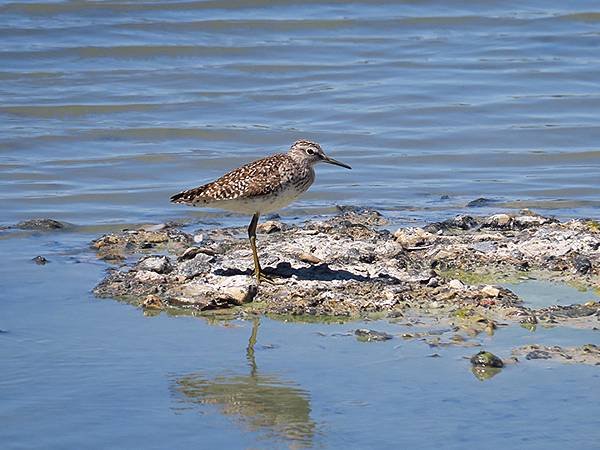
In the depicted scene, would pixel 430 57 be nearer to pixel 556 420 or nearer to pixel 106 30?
pixel 106 30

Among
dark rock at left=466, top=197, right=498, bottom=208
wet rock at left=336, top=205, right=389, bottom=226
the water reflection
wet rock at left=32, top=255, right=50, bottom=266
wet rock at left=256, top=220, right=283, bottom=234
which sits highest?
the water reflection

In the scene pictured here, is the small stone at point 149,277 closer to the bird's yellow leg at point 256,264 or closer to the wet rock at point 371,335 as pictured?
the bird's yellow leg at point 256,264

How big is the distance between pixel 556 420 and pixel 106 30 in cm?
1458

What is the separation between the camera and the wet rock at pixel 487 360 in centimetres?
700

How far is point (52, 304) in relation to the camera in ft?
27.9

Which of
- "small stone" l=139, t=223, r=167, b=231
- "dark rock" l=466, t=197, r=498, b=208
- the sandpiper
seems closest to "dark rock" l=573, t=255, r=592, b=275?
the sandpiper

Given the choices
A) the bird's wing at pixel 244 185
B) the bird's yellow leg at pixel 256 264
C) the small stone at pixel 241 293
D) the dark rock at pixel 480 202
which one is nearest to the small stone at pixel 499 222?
the dark rock at pixel 480 202

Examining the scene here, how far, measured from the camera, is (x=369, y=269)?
8875 mm

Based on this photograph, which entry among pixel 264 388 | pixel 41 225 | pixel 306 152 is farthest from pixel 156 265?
pixel 264 388

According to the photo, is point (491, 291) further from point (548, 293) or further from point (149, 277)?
point (149, 277)

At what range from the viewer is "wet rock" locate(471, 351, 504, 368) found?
7000 millimetres

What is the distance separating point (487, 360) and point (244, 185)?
8.98 ft

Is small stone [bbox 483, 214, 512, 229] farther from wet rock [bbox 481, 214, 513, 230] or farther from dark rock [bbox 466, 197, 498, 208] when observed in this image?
dark rock [bbox 466, 197, 498, 208]

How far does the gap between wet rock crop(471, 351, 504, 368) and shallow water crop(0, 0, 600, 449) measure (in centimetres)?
7
